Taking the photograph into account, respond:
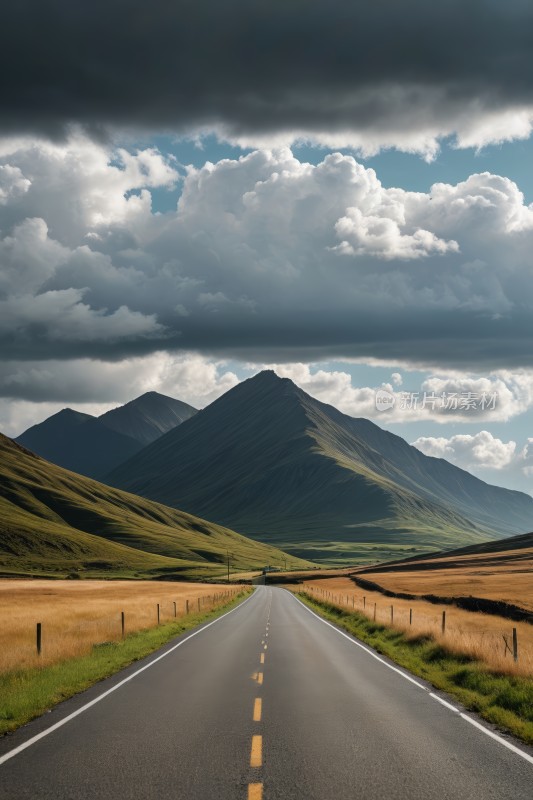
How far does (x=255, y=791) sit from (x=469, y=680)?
1187 centimetres

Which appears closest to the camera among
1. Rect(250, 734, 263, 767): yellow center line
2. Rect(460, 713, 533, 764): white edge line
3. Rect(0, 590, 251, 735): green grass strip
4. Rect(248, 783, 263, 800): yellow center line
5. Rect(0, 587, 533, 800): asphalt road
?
Rect(248, 783, 263, 800): yellow center line

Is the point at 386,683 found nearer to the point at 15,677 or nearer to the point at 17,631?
the point at 15,677

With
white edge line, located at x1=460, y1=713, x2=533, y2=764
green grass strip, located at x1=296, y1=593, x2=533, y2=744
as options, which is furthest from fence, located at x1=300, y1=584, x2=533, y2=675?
white edge line, located at x1=460, y1=713, x2=533, y2=764

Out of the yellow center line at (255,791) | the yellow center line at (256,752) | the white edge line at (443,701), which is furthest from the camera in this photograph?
the white edge line at (443,701)

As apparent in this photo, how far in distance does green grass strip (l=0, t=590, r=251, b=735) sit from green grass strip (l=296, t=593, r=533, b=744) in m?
9.41

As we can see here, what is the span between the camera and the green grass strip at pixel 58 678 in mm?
15922

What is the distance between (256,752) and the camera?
1210 cm

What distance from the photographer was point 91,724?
14.5 meters

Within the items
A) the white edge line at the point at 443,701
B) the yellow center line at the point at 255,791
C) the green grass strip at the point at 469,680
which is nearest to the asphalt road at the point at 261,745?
the yellow center line at the point at 255,791

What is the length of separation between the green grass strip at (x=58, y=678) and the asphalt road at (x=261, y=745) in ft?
1.97

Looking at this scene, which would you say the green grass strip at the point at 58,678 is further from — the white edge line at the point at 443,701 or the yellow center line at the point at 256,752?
the white edge line at the point at 443,701

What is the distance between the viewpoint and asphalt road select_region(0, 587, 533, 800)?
10.1 metres

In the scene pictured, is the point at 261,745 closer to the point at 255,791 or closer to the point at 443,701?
the point at 255,791

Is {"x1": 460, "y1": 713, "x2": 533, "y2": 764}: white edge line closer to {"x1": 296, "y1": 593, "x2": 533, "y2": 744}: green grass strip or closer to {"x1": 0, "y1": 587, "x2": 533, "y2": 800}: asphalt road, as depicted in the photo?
{"x1": 0, "y1": 587, "x2": 533, "y2": 800}: asphalt road
